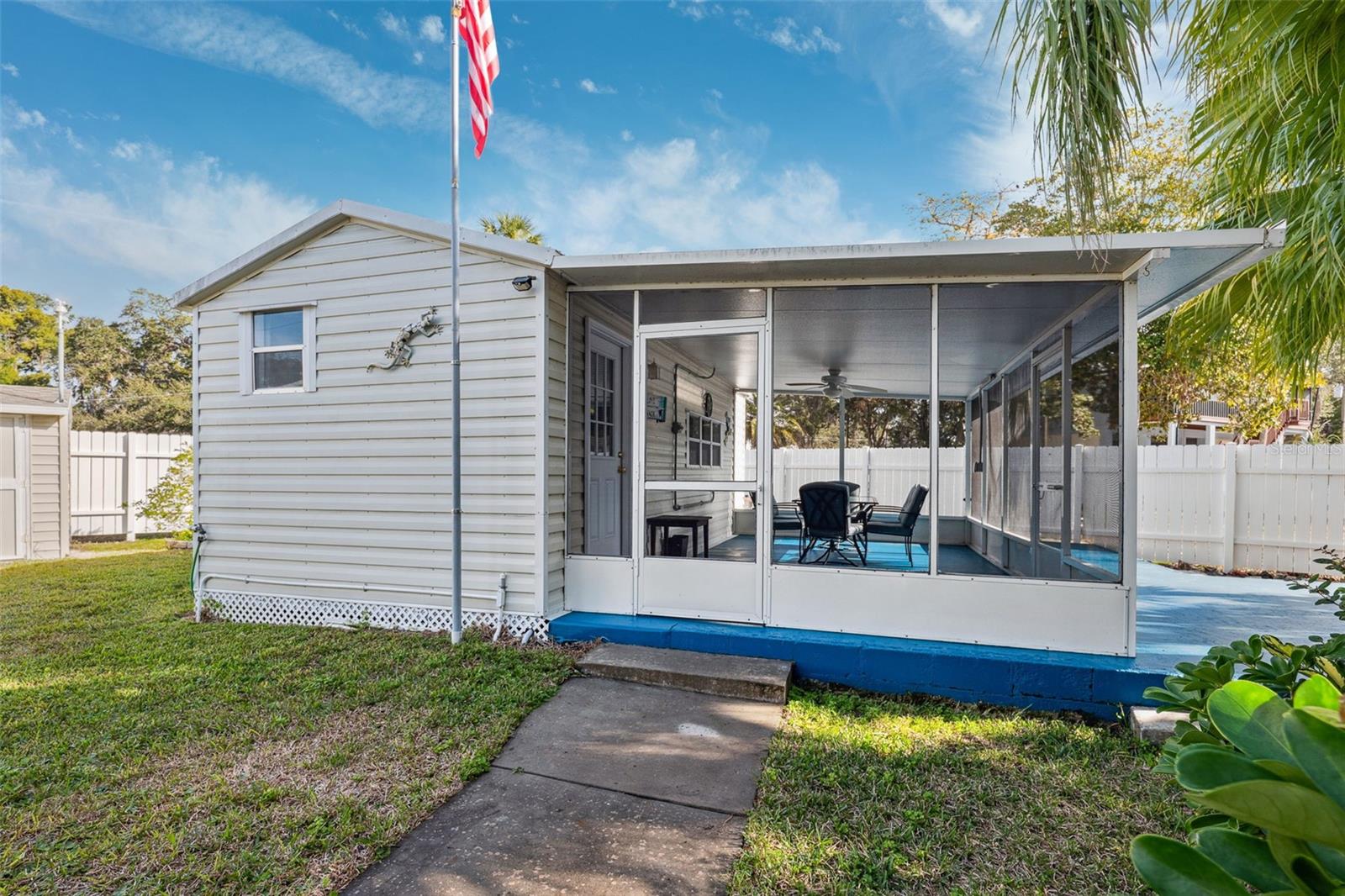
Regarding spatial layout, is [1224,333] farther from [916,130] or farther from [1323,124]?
[916,130]

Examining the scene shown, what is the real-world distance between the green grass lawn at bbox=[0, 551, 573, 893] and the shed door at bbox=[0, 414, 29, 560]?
4948 mm

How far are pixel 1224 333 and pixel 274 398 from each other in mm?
7394

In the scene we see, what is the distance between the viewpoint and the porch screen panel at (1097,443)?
13.7 ft

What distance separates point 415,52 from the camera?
12508mm

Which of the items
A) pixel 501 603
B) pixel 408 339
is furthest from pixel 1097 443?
pixel 408 339

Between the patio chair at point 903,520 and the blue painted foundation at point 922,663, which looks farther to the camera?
the patio chair at point 903,520

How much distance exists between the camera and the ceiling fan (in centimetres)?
683

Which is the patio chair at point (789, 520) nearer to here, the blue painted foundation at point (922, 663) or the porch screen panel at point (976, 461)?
the blue painted foundation at point (922, 663)

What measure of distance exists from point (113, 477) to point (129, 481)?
0.77ft

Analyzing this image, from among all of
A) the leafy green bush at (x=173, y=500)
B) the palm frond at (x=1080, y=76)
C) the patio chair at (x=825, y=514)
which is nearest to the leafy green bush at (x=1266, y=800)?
the palm frond at (x=1080, y=76)

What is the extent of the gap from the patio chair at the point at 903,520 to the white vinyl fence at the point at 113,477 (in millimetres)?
11923

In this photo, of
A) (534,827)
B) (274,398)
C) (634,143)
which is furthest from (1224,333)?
(634,143)

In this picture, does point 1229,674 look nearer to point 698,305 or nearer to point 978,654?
point 978,654

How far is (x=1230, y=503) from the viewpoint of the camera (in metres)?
7.66
